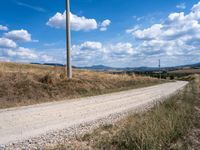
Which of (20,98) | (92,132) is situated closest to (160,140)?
(92,132)

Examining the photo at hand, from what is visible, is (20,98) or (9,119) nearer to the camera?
(9,119)

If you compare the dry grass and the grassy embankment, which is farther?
the dry grass

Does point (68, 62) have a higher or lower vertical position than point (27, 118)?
higher

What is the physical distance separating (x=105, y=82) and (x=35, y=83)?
33.6ft

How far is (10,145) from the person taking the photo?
6.09 meters

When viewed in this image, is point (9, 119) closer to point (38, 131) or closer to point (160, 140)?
point (38, 131)

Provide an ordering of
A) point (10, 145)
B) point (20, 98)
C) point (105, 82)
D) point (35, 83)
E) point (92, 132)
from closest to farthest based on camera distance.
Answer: point (10, 145), point (92, 132), point (20, 98), point (35, 83), point (105, 82)

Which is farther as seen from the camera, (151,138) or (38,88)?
(38,88)

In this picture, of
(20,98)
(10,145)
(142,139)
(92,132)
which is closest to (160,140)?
(142,139)

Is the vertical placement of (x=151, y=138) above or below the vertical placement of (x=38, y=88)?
above

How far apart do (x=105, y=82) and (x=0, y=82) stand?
1262 centimetres

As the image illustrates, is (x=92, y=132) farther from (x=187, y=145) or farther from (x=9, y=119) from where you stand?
(x=9, y=119)

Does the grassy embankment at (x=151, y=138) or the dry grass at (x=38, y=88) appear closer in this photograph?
the grassy embankment at (x=151, y=138)

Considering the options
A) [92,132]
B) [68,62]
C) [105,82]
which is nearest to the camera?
[92,132]
